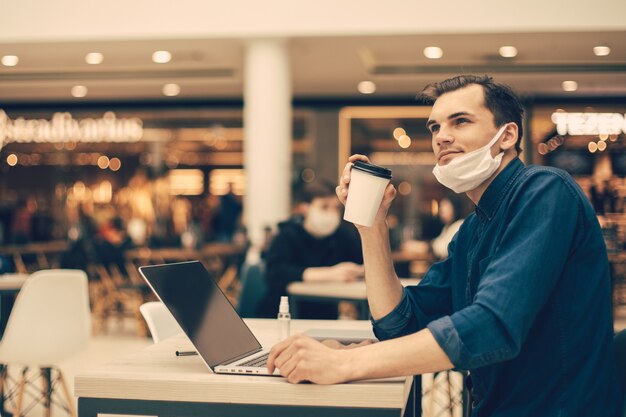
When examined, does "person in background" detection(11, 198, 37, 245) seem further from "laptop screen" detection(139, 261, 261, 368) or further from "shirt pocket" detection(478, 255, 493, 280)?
"shirt pocket" detection(478, 255, 493, 280)

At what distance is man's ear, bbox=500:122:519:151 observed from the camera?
5.76 ft

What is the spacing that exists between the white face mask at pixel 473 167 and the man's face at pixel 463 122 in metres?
0.02

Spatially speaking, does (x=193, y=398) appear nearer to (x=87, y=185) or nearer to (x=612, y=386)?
(x=612, y=386)

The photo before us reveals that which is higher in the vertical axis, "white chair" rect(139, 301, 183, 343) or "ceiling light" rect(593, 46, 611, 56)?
"ceiling light" rect(593, 46, 611, 56)

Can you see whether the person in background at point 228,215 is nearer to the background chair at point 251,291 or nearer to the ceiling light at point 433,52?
the ceiling light at point 433,52

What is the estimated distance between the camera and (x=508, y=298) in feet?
4.77

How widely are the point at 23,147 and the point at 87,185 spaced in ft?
6.24

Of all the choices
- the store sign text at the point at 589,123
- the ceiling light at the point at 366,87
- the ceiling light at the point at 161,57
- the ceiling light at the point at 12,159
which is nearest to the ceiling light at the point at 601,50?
the store sign text at the point at 589,123

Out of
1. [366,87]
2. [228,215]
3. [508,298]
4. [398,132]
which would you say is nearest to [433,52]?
[366,87]

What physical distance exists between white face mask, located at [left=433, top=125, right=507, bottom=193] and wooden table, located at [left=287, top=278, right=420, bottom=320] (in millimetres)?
2349

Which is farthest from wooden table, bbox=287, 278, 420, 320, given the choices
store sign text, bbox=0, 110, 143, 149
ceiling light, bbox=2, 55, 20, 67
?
store sign text, bbox=0, 110, 143, 149

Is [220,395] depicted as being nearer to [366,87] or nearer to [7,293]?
[7,293]

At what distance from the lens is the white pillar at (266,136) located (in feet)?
30.0

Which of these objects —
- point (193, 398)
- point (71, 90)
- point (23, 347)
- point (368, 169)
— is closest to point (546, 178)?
point (368, 169)
